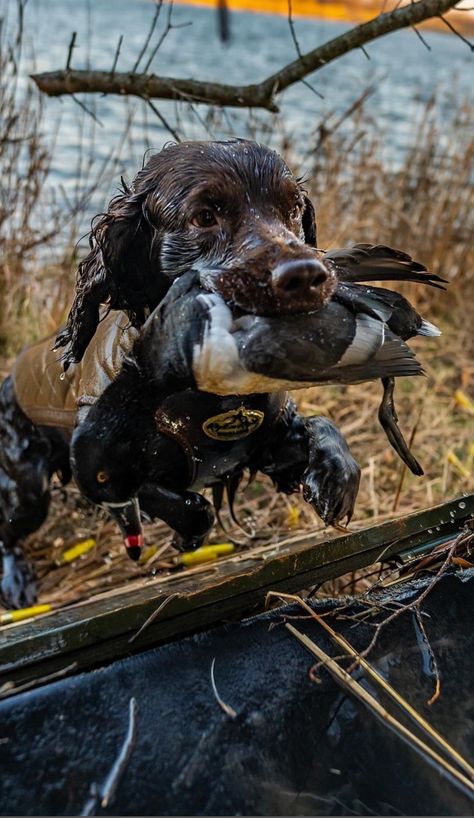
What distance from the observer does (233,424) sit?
229cm

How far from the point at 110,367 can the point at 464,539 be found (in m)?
1.08

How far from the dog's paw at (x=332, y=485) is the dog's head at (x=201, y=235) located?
60 centimetres

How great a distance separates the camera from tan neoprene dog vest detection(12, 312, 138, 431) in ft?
7.83

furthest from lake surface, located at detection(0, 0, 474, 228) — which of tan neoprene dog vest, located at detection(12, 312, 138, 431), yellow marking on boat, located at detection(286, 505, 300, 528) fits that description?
yellow marking on boat, located at detection(286, 505, 300, 528)

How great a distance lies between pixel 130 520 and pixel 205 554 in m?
0.98

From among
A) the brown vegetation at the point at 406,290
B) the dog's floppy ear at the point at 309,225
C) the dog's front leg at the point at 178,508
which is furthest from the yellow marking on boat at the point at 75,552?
the dog's floppy ear at the point at 309,225

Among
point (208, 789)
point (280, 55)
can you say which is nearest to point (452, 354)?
point (208, 789)

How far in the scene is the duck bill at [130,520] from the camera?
242 cm

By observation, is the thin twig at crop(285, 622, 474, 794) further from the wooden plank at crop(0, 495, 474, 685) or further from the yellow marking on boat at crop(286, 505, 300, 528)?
the yellow marking on boat at crop(286, 505, 300, 528)

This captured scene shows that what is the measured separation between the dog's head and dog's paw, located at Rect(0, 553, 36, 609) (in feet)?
4.53

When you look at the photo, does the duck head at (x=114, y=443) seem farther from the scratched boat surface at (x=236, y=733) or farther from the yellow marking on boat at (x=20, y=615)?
the yellow marking on boat at (x=20, y=615)

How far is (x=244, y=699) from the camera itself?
5.88ft

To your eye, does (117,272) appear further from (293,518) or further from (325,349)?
(293,518)

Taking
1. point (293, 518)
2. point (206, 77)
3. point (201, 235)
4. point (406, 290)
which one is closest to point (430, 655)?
point (201, 235)
